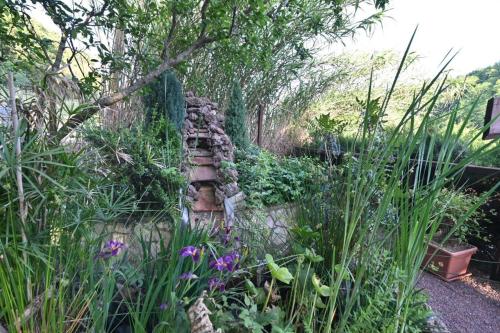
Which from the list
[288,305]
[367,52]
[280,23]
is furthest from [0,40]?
[367,52]

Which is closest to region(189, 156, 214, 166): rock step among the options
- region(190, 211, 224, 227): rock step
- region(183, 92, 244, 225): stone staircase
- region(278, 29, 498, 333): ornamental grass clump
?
region(183, 92, 244, 225): stone staircase

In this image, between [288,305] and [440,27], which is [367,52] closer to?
[440,27]

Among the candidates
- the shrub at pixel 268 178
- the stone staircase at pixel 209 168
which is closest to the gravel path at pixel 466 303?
the shrub at pixel 268 178

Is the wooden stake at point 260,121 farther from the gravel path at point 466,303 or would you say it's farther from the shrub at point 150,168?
the gravel path at point 466,303

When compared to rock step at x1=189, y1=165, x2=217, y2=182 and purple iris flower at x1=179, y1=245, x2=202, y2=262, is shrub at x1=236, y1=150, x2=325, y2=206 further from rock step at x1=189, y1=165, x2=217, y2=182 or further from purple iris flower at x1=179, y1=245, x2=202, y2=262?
purple iris flower at x1=179, y1=245, x2=202, y2=262

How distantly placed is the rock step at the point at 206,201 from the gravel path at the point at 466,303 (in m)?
1.79

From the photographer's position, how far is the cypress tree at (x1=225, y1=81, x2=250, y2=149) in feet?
11.9

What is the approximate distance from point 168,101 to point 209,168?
2.47ft

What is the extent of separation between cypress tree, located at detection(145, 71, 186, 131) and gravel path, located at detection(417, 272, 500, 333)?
2.38 meters

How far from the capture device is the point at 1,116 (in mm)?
844

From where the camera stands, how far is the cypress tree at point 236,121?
11.9 feet

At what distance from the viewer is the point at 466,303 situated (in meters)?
2.13

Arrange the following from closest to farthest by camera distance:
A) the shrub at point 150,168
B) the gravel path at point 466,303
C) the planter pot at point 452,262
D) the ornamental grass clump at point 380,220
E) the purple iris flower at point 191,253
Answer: the ornamental grass clump at point 380,220 → the purple iris flower at point 191,253 → the gravel path at point 466,303 → the shrub at point 150,168 → the planter pot at point 452,262

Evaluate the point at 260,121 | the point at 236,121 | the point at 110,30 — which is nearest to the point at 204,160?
the point at 236,121
